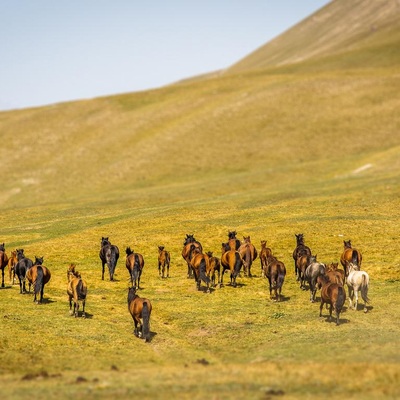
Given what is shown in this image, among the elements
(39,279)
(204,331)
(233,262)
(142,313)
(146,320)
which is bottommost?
(204,331)

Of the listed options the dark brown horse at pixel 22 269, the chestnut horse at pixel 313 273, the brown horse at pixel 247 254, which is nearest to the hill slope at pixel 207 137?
the brown horse at pixel 247 254

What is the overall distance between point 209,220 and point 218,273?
71.4 ft

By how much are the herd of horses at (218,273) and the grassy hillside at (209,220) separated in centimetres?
90

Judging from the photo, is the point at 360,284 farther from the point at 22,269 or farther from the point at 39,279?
the point at 22,269

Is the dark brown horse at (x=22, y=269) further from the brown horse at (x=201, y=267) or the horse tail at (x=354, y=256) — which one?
the horse tail at (x=354, y=256)

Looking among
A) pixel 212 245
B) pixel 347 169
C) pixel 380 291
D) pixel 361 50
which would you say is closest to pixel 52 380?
pixel 380 291

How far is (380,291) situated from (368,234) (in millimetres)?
14614

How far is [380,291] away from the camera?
33594 millimetres

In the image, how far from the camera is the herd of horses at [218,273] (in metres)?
26.7

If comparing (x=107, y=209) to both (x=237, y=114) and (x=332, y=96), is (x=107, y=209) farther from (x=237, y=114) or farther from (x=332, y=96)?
(x=332, y=96)

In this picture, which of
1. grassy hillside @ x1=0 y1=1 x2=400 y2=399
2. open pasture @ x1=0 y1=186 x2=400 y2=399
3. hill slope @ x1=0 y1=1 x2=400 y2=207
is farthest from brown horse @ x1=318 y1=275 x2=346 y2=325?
hill slope @ x1=0 y1=1 x2=400 y2=207

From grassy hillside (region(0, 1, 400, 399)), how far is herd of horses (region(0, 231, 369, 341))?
35.3 inches

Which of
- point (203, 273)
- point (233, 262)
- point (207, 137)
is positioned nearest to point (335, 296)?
point (203, 273)

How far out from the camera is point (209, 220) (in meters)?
56.6
